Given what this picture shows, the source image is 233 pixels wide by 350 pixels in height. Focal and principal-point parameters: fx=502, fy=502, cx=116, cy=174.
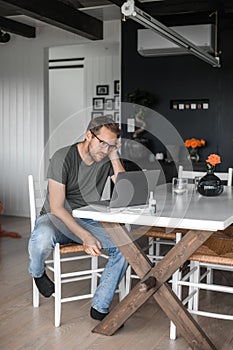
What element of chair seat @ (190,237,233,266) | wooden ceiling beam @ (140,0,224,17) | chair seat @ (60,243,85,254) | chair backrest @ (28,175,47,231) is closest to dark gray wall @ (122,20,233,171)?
wooden ceiling beam @ (140,0,224,17)

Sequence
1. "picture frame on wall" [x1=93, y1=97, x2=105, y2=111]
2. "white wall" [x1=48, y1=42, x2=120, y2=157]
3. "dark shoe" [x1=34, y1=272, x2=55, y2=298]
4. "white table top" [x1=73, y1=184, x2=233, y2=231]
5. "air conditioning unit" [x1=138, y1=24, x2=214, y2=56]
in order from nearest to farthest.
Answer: "white table top" [x1=73, y1=184, x2=233, y2=231]
"dark shoe" [x1=34, y1=272, x2=55, y2=298]
"air conditioning unit" [x1=138, y1=24, x2=214, y2=56]
"white wall" [x1=48, y1=42, x2=120, y2=157]
"picture frame on wall" [x1=93, y1=97, x2=105, y2=111]

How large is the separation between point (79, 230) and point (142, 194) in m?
0.45

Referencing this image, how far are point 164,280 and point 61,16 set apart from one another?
3.48 metres

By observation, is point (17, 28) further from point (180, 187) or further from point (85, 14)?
point (180, 187)

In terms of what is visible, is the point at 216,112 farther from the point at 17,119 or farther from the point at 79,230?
the point at 79,230

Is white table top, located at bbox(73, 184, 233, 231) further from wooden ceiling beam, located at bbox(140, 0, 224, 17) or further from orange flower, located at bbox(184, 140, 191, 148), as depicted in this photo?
orange flower, located at bbox(184, 140, 191, 148)

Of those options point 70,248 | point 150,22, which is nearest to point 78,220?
point 70,248

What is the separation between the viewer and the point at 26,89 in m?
7.22

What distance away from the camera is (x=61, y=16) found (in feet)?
17.4

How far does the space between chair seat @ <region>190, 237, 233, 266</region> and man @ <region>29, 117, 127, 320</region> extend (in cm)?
50

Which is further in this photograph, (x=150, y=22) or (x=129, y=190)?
(x=150, y=22)

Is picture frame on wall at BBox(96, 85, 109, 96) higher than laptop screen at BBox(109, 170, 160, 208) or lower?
higher

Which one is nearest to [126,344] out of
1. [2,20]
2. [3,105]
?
[2,20]

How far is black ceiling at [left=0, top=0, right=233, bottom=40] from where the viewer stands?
482cm
